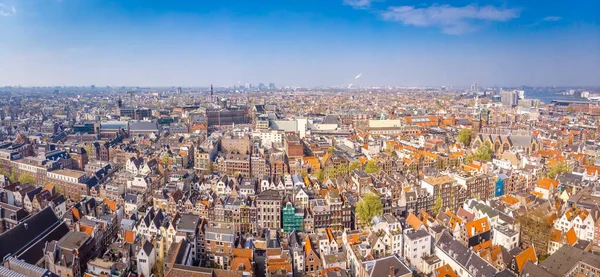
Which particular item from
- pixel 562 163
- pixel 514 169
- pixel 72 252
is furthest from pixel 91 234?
pixel 562 163

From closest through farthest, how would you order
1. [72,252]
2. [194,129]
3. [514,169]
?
[72,252] → [514,169] → [194,129]

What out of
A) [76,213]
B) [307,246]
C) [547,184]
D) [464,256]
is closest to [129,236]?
[76,213]

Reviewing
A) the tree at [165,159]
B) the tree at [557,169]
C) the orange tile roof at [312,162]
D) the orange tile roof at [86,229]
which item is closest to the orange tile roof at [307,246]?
the orange tile roof at [86,229]

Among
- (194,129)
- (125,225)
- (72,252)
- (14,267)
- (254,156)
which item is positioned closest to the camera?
(14,267)

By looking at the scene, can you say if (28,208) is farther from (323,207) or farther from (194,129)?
(194,129)

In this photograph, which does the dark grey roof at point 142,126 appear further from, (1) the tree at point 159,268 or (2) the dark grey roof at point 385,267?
(2) the dark grey roof at point 385,267

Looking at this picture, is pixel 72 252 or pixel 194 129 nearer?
pixel 72 252
